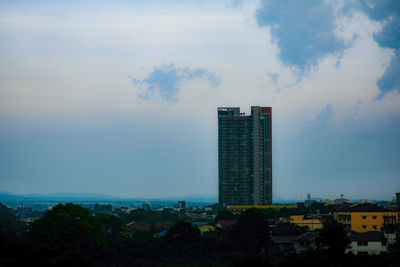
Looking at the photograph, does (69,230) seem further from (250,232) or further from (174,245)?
(250,232)

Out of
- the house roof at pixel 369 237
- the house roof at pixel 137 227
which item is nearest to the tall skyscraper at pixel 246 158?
the house roof at pixel 137 227

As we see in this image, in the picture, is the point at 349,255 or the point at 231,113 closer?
the point at 349,255

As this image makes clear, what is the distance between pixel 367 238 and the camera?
96.5 ft

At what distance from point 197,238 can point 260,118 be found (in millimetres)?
41655

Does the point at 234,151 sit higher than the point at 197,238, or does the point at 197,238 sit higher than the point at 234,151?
the point at 234,151

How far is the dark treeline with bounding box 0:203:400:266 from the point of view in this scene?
2166 centimetres

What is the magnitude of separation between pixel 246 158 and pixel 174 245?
4188cm

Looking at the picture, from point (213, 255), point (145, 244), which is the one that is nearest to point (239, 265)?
point (213, 255)

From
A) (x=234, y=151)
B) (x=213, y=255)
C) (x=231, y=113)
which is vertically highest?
(x=231, y=113)

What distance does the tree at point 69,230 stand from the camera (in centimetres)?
2902

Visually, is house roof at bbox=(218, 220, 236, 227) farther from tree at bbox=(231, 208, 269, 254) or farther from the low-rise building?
the low-rise building

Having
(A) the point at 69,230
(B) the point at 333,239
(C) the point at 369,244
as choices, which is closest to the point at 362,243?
(C) the point at 369,244

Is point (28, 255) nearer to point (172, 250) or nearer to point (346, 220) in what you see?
point (172, 250)

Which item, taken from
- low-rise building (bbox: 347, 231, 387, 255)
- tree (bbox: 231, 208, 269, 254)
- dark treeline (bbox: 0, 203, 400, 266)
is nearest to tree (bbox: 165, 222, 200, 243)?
dark treeline (bbox: 0, 203, 400, 266)
